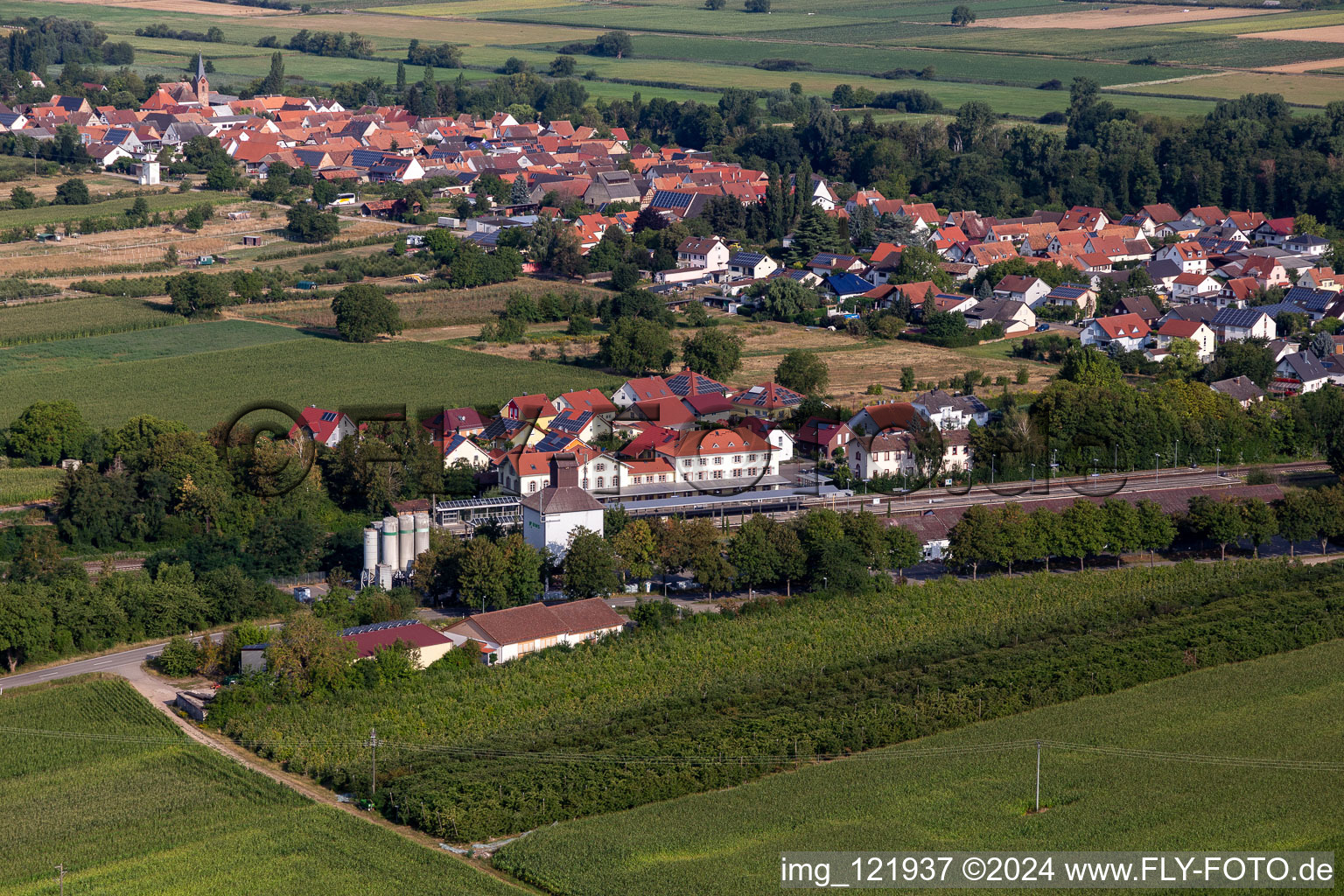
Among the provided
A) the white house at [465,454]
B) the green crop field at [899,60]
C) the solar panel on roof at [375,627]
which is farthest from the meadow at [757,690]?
the green crop field at [899,60]

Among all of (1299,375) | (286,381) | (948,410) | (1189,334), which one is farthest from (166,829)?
(1189,334)

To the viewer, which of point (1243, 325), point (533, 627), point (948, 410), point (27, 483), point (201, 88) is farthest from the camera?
point (201, 88)

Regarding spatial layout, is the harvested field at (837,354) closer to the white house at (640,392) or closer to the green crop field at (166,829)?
the white house at (640,392)

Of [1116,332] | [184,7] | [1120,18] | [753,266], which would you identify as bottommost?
[1116,332]

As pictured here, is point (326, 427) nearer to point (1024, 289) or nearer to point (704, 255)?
point (704, 255)

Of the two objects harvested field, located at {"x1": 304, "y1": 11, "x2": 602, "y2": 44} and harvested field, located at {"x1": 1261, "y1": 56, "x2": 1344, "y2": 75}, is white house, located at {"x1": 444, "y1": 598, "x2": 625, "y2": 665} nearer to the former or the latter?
harvested field, located at {"x1": 1261, "y1": 56, "x2": 1344, "y2": 75}

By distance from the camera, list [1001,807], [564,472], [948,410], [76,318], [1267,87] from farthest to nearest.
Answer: [1267,87] → [76,318] → [948,410] → [564,472] → [1001,807]

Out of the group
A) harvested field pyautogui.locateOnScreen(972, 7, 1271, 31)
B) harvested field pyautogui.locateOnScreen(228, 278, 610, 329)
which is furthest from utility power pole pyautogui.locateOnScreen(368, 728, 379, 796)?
harvested field pyautogui.locateOnScreen(972, 7, 1271, 31)

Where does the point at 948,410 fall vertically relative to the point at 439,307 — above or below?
below
